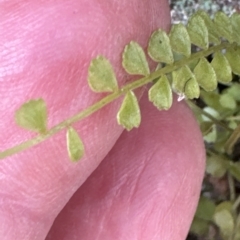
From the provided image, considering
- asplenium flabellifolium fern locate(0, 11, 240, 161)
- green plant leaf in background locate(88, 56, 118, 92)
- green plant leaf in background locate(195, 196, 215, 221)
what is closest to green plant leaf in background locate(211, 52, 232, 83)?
asplenium flabellifolium fern locate(0, 11, 240, 161)

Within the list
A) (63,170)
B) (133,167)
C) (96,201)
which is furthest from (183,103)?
(63,170)

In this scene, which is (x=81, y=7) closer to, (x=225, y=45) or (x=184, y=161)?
(x=225, y=45)

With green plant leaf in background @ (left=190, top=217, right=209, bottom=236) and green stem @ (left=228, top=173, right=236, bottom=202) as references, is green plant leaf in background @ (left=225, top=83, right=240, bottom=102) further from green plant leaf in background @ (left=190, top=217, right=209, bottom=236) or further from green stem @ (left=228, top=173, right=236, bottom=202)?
green plant leaf in background @ (left=190, top=217, right=209, bottom=236)

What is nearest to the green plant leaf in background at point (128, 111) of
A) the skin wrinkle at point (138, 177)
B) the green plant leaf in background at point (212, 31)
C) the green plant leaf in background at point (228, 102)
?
the green plant leaf in background at point (212, 31)

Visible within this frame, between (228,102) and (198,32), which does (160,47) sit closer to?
(198,32)

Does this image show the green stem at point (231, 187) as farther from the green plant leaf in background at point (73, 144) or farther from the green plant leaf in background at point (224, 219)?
the green plant leaf in background at point (73, 144)

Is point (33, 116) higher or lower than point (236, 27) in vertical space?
higher

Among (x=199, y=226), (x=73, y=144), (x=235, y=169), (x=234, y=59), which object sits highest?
(x=73, y=144)

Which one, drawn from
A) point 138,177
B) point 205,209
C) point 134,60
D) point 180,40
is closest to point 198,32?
point 180,40
